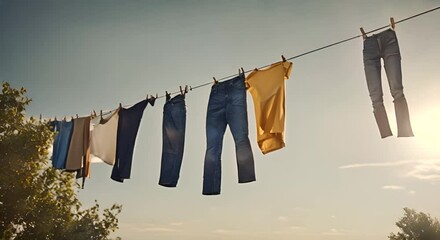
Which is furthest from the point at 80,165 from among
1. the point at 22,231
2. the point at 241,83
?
the point at 241,83

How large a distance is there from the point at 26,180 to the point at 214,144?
7240 mm

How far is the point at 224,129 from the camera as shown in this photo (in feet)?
24.0

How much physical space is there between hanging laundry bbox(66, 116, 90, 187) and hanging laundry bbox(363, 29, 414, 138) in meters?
7.62

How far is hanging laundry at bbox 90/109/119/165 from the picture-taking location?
30.6 ft

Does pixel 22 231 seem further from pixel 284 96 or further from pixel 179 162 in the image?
pixel 284 96

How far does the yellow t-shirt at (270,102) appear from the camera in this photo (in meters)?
6.40

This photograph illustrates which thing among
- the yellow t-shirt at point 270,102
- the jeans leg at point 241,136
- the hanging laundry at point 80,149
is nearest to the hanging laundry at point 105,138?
the hanging laundry at point 80,149

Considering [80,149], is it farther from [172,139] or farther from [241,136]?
[241,136]

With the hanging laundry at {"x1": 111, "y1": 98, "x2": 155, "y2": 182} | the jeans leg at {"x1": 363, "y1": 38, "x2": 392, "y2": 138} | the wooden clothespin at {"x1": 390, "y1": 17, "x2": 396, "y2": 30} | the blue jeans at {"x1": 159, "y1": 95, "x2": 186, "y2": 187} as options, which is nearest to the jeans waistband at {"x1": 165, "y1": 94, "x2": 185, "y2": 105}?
the blue jeans at {"x1": 159, "y1": 95, "x2": 186, "y2": 187}

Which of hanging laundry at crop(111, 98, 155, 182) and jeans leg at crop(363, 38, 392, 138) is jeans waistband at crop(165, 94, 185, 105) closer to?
hanging laundry at crop(111, 98, 155, 182)

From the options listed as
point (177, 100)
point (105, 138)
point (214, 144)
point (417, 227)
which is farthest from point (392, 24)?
point (417, 227)

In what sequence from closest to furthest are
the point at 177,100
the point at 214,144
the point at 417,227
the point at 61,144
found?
1. the point at 214,144
2. the point at 177,100
3. the point at 61,144
4. the point at 417,227

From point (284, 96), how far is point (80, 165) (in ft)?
21.4

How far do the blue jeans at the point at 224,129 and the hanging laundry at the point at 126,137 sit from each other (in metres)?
2.22
